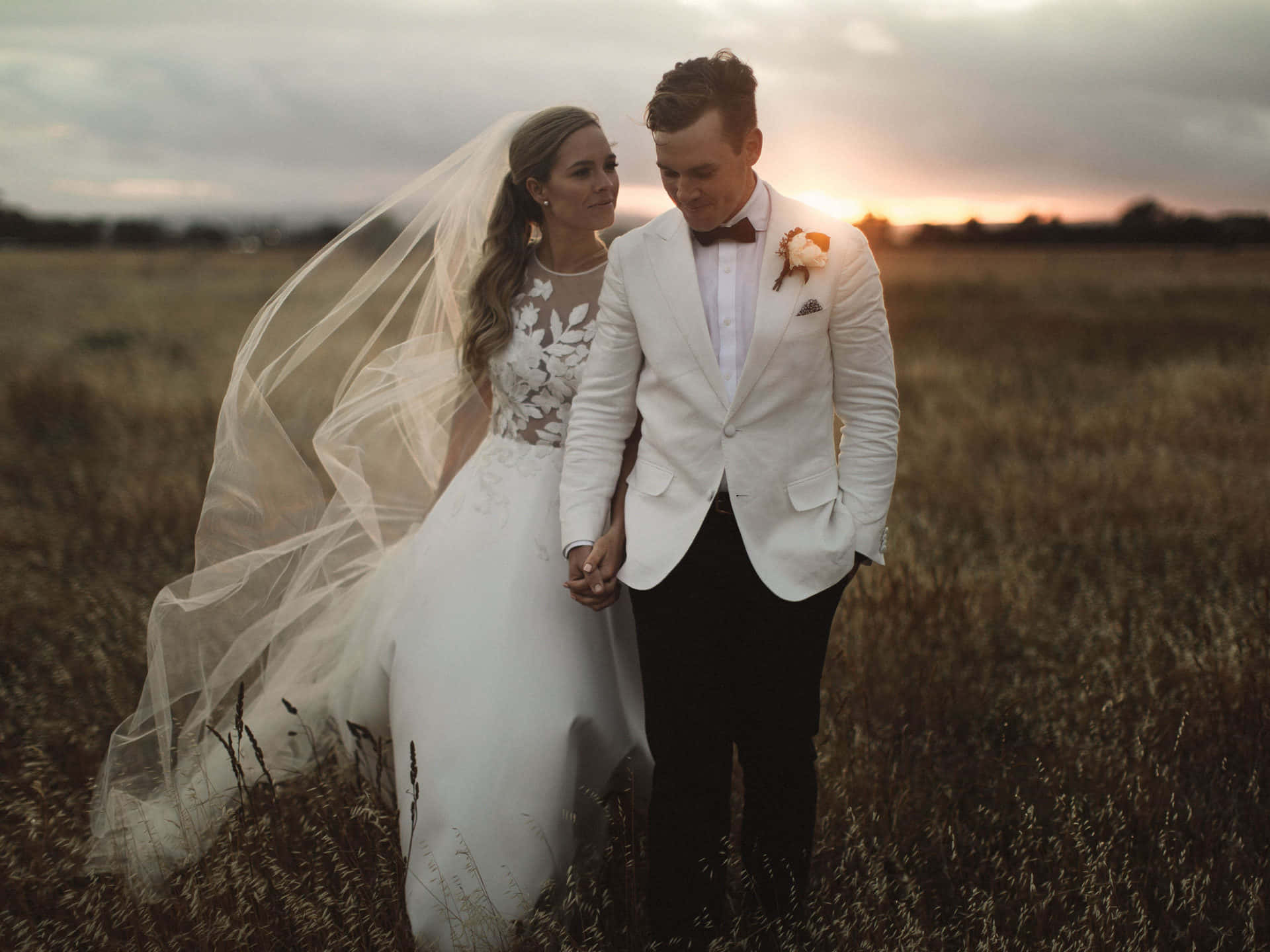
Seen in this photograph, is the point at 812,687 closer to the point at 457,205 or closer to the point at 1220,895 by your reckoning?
the point at 1220,895

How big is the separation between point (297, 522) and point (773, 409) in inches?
76.9

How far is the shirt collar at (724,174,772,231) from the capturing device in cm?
232

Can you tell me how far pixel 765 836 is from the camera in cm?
254

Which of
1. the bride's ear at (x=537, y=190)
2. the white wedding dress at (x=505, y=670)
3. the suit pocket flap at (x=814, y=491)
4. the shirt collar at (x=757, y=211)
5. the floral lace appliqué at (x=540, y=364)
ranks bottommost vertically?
the white wedding dress at (x=505, y=670)

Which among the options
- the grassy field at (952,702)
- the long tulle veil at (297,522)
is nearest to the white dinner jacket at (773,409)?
the grassy field at (952,702)

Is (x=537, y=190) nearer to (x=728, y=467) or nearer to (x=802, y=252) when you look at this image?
(x=802, y=252)

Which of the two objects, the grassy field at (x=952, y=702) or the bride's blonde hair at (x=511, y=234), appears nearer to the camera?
the grassy field at (x=952, y=702)

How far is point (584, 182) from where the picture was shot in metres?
2.96

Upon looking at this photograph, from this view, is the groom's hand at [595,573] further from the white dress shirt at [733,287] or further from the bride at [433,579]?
the white dress shirt at [733,287]

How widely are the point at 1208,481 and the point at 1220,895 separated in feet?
13.3

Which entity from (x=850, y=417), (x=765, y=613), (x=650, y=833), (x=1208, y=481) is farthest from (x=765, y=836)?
(x=1208, y=481)

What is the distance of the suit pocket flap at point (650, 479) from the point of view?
238cm

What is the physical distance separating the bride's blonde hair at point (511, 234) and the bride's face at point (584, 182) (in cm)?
4

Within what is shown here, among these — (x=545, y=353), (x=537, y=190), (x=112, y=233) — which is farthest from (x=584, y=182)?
(x=112, y=233)
